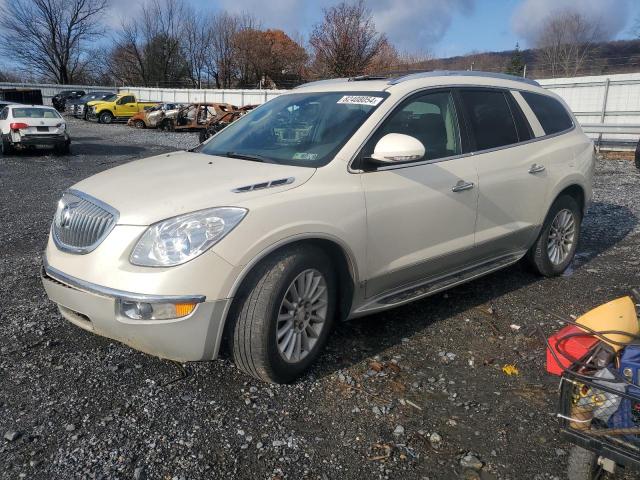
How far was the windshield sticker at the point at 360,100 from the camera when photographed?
3.65 m

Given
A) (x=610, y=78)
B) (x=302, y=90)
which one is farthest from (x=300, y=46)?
(x=302, y=90)

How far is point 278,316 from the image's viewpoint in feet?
9.95

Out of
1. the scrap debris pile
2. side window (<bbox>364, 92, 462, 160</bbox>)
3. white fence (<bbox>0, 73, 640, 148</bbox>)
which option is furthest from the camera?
white fence (<bbox>0, 73, 640, 148</bbox>)

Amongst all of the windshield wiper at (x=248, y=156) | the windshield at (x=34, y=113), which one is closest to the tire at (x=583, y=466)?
the windshield wiper at (x=248, y=156)

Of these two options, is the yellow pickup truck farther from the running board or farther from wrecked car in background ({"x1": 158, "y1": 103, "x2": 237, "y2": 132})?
the running board

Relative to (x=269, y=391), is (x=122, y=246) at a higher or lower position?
higher

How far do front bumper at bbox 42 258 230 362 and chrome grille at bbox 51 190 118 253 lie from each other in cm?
22

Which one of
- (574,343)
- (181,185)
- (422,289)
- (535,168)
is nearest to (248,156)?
(181,185)

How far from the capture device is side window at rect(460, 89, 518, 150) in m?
4.18

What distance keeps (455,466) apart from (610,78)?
1761cm

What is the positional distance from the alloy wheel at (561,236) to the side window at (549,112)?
79cm

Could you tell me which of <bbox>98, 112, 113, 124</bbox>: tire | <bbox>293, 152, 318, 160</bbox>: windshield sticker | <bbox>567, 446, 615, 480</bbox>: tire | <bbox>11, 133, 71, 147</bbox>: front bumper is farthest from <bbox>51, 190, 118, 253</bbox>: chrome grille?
<bbox>98, 112, 113, 124</bbox>: tire

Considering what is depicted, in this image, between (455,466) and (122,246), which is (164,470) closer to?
(122,246)

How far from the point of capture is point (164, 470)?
8.29ft
